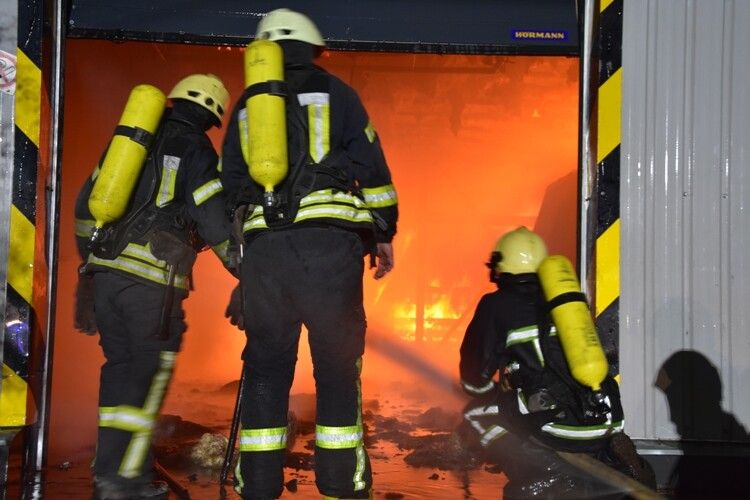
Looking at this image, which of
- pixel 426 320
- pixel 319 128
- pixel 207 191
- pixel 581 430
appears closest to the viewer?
A: pixel 319 128

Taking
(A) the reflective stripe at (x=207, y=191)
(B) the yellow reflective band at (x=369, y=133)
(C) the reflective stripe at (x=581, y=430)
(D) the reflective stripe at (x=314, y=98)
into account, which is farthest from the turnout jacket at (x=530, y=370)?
(A) the reflective stripe at (x=207, y=191)

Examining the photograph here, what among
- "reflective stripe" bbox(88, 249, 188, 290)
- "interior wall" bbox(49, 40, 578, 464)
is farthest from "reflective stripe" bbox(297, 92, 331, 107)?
"interior wall" bbox(49, 40, 578, 464)

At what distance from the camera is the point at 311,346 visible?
10.8ft

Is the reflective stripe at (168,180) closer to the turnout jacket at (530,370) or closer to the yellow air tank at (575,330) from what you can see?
the turnout jacket at (530,370)

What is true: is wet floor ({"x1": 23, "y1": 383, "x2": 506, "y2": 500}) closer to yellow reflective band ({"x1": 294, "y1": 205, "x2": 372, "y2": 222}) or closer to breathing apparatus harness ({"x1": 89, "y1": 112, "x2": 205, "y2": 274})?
breathing apparatus harness ({"x1": 89, "y1": 112, "x2": 205, "y2": 274})

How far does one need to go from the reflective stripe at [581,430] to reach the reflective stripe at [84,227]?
238 cm

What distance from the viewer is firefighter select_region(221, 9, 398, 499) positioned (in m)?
3.21

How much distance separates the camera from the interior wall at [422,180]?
7.34 m

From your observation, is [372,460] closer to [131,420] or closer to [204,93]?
[131,420]

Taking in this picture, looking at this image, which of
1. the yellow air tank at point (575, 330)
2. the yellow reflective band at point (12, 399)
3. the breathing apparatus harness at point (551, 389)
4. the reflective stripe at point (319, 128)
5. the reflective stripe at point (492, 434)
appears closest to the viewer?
the reflective stripe at point (319, 128)

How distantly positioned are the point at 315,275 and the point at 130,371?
1.32 m

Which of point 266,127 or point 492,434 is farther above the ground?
point 266,127

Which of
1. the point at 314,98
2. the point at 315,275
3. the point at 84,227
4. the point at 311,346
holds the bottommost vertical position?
the point at 311,346

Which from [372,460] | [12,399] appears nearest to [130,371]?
[12,399]
